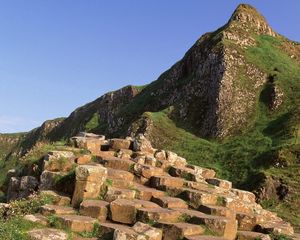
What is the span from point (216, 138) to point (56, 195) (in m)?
34.7

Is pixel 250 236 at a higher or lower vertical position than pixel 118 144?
lower

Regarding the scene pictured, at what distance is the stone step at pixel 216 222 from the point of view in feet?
46.1

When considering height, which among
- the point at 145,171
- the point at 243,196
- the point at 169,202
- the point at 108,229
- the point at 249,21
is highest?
the point at 249,21

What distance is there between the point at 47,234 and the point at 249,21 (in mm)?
58328

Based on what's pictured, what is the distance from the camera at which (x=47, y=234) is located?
12.1 metres

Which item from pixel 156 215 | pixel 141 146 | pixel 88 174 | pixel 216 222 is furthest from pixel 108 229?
pixel 141 146

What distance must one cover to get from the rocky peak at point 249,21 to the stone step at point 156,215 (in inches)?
1994

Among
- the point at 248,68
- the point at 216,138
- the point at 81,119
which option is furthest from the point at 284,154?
the point at 81,119

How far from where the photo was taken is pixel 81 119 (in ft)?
370

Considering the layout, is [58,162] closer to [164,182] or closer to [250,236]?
[164,182]

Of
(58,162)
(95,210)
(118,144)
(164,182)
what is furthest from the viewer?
(118,144)

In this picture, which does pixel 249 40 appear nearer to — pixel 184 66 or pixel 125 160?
pixel 184 66

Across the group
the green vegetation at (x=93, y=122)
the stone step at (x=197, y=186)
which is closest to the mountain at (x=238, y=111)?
the stone step at (x=197, y=186)

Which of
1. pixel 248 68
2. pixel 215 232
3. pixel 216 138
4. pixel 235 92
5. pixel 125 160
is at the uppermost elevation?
pixel 248 68
